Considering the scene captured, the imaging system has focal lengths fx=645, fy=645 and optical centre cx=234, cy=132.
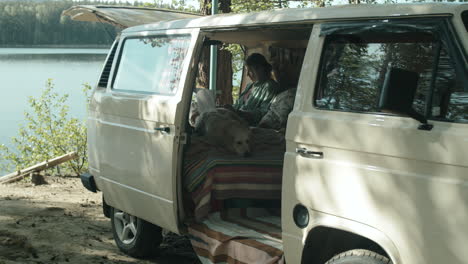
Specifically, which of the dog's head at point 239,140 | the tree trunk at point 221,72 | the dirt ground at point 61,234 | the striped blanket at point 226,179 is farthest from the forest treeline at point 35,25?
the striped blanket at point 226,179

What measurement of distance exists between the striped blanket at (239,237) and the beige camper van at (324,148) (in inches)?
0.4

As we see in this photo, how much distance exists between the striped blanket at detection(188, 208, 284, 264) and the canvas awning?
5772mm

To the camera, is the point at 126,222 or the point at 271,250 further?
the point at 126,222

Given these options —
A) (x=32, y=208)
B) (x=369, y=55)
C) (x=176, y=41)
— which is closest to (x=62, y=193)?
(x=32, y=208)

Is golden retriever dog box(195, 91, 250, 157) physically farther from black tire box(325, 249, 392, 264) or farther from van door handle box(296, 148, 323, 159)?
black tire box(325, 249, 392, 264)

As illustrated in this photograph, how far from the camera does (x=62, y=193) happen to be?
1037 cm

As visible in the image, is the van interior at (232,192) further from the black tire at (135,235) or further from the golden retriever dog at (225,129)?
the black tire at (135,235)

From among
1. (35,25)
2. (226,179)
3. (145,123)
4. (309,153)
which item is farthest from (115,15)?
(35,25)

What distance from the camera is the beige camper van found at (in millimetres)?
3072

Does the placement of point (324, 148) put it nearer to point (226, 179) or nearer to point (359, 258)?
point (359, 258)

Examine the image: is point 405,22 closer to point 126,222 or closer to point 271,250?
point 271,250

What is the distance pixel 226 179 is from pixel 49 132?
12825 millimetres

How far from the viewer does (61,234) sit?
281 inches

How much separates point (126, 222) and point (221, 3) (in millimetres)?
7208
